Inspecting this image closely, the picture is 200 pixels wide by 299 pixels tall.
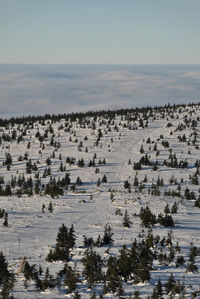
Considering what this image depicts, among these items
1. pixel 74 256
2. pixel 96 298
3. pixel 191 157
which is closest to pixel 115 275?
pixel 96 298

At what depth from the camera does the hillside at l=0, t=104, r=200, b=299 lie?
10.7 m

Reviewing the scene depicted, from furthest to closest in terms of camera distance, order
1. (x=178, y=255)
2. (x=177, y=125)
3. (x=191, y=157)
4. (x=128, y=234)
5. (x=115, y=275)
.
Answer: (x=177, y=125) < (x=191, y=157) < (x=128, y=234) < (x=178, y=255) < (x=115, y=275)

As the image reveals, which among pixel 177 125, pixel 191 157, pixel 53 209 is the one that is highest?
pixel 177 125

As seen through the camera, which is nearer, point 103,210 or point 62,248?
point 62,248

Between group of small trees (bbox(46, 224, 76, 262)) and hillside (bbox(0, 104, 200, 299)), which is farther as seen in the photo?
group of small trees (bbox(46, 224, 76, 262))

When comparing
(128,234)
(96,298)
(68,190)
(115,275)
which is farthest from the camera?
(68,190)

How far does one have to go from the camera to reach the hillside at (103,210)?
35.1 ft

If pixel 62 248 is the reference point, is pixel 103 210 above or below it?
below

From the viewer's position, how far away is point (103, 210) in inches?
885

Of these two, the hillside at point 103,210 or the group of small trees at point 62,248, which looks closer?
the hillside at point 103,210

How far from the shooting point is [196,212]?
22.1 meters

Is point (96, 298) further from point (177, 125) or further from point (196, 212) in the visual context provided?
point (177, 125)

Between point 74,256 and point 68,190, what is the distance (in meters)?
15.8

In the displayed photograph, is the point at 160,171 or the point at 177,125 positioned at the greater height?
the point at 177,125
